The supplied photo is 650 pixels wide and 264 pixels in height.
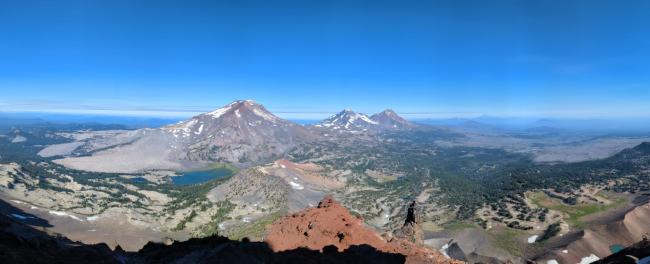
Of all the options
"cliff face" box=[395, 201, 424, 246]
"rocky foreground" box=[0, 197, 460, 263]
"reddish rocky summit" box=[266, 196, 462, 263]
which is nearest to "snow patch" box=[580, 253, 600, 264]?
"cliff face" box=[395, 201, 424, 246]

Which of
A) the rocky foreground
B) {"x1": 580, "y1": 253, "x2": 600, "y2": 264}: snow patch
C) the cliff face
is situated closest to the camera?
the rocky foreground

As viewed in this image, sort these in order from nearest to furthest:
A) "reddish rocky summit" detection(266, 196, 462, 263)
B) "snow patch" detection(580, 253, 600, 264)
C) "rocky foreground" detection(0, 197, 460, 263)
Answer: "rocky foreground" detection(0, 197, 460, 263)
"reddish rocky summit" detection(266, 196, 462, 263)
"snow patch" detection(580, 253, 600, 264)

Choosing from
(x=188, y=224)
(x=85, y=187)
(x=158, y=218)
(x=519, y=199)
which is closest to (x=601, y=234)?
(x=519, y=199)

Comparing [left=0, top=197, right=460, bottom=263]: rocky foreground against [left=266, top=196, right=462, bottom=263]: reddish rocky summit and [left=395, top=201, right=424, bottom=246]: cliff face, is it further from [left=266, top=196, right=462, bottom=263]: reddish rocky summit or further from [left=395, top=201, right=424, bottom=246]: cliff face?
[left=395, top=201, right=424, bottom=246]: cliff face

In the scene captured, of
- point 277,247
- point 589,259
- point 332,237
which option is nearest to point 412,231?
point 332,237

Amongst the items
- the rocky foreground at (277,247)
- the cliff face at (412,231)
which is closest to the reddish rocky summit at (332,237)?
the rocky foreground at (277,247)

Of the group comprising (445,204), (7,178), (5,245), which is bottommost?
(445,204)

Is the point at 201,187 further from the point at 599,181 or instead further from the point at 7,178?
the point at 599,181

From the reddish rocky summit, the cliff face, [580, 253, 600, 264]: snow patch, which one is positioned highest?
the reddish rocky summit
